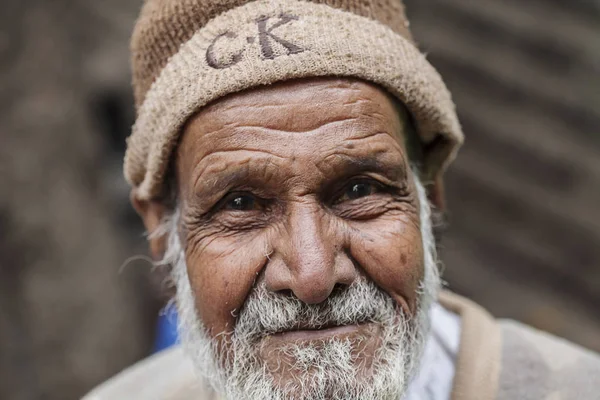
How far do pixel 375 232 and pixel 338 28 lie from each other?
1.99ft

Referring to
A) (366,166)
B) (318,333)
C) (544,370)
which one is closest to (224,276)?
(318,333)

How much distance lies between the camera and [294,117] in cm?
193

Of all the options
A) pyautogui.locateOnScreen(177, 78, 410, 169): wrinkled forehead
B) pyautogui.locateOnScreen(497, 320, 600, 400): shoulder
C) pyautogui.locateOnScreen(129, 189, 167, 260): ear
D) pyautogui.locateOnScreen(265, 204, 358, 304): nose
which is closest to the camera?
pyautogui.locateOnScreen(265, 204, 358, 304): nose

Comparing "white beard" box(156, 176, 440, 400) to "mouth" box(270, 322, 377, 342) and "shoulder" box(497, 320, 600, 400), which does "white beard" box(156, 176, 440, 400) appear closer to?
"mouth" box(270, 322, 377, 342)

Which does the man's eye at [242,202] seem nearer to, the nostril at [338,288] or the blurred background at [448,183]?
the nostril at [338,288]

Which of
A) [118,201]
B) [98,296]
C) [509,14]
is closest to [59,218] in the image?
[98,296]

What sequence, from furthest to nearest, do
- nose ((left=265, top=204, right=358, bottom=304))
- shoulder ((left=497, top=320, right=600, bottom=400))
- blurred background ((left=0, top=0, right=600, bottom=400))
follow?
blurred background ((left=0, top=0, right=600, bottom=400)), shoulder ((left=497, top=320, right=600, bottom=400)), nose ((left=265, top=204, right=358, bottom=304))

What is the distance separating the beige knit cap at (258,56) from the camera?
196 centimetres

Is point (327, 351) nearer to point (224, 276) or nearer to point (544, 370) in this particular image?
point (224, 276)

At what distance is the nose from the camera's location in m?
1.82

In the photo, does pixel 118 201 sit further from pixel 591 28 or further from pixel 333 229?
pixel 333 229

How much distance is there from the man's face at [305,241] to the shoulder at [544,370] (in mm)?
382

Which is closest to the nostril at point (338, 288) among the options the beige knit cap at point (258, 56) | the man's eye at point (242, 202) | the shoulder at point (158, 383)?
the man's eye at point (242, 202)

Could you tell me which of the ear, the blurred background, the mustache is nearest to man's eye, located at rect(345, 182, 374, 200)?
the mustache
